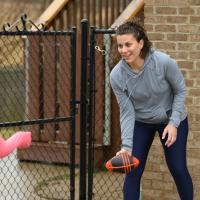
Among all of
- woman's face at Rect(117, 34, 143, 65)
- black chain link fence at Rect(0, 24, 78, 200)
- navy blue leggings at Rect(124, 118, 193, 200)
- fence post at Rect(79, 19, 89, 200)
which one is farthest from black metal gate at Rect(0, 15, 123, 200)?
woman's face at Rect(117, 34, 143, 65)

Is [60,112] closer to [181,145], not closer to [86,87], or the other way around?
[86,87]

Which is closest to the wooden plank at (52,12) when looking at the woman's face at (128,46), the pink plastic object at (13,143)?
the pink plastic object at (13,143)

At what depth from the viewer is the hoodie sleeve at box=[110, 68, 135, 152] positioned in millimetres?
5004

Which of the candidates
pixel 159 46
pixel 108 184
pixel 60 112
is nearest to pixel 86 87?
pixel 159 46

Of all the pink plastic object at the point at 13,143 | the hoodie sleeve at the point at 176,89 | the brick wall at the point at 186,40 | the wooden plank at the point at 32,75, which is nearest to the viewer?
the hoodie sleeve at the point at 176,89

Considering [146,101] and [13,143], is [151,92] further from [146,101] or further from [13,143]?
[13,143]

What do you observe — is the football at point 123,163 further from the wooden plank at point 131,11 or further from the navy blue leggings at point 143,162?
the wooden plank at point 131,11

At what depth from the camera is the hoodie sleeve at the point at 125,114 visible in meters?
5.00

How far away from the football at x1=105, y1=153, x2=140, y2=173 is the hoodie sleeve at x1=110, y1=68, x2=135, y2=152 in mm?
111

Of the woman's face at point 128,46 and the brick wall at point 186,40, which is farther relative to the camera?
the brick wall at point 186,40

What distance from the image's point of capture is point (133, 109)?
508 centimetres

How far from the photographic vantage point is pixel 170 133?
489 centimetres

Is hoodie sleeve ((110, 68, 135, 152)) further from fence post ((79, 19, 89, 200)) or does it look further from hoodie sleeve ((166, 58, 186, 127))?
fence post ((79, 19, 89, 200))

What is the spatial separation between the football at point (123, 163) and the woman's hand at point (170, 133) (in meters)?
0.28
